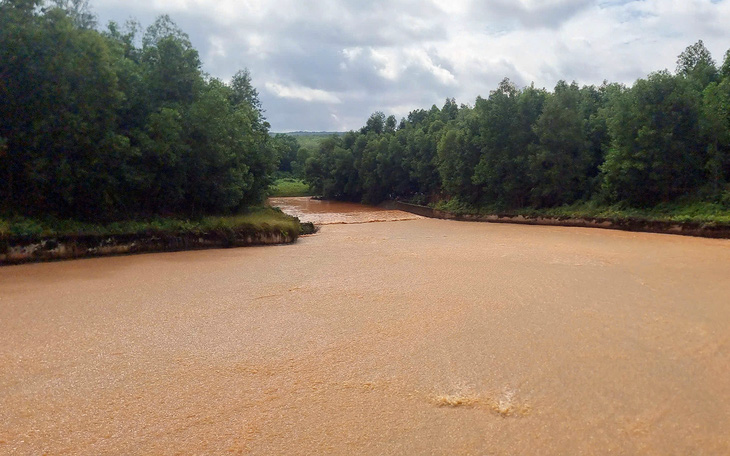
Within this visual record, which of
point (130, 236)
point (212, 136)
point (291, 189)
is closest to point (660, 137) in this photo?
point (212, 136)

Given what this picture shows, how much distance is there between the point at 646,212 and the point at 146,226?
26.0 meters

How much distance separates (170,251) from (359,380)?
15.3m

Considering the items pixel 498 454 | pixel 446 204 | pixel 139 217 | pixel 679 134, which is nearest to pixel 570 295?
pixel 498 454

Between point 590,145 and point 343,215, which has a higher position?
point 590,145

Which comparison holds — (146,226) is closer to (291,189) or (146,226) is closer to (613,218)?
(613,218)

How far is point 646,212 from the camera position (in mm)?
29516

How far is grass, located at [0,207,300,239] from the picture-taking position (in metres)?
16.2

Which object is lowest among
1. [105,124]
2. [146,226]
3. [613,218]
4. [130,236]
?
[130,236]

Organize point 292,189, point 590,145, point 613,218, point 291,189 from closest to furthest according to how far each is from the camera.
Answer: point 613,218 → point 590,145 → point 291,189 → point 292,189

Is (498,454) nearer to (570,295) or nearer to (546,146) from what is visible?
(570,295)

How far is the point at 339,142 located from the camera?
277 feet

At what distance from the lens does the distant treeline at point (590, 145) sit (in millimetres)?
28266

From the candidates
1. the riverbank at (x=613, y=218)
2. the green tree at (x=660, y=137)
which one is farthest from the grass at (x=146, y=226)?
the green tree at (x=660, y=137)

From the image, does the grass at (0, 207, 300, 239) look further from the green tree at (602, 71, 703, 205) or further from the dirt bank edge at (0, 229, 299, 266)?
the green tree at (602, 71, 703, 205)
